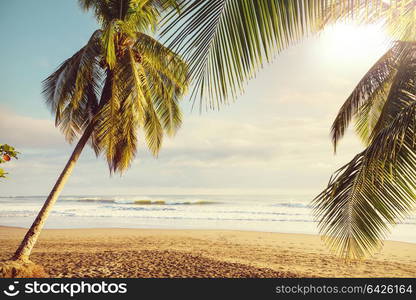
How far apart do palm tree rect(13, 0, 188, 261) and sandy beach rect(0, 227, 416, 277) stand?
81.8 inches

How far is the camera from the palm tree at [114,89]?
6148 mm

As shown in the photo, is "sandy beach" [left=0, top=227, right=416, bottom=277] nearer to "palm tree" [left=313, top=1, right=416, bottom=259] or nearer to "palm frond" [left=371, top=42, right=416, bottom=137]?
"palm tree" [left=313, top=1, right=416, bottom=259]

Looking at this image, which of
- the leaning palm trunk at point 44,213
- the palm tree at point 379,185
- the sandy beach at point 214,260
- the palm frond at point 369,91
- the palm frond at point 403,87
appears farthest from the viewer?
the sandy beach at point 214,260

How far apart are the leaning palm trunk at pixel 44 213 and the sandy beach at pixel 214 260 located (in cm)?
83

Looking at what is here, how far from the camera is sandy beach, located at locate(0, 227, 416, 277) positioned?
6.43 metres

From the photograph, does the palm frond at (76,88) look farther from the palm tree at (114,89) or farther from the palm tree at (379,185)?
the palm tree at (379,185)

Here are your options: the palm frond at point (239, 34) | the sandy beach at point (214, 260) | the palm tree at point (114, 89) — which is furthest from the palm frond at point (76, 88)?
the palm frond at point (239, 34)

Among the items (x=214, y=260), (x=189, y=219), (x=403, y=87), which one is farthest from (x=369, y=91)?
(x=189, y=219)

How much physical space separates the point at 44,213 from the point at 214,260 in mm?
4521

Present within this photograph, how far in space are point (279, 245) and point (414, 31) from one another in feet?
30.7

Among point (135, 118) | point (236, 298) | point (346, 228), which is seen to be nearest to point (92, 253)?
point (135, 118)

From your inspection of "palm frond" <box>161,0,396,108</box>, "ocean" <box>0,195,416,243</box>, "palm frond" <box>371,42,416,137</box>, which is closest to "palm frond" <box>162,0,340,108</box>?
"palm frond" <box>161,0,396,108</box>

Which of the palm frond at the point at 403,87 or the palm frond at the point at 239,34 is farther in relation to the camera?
the palm frond at the point at 403,87

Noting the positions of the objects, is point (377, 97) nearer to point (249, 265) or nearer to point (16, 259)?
point (249, 265)
